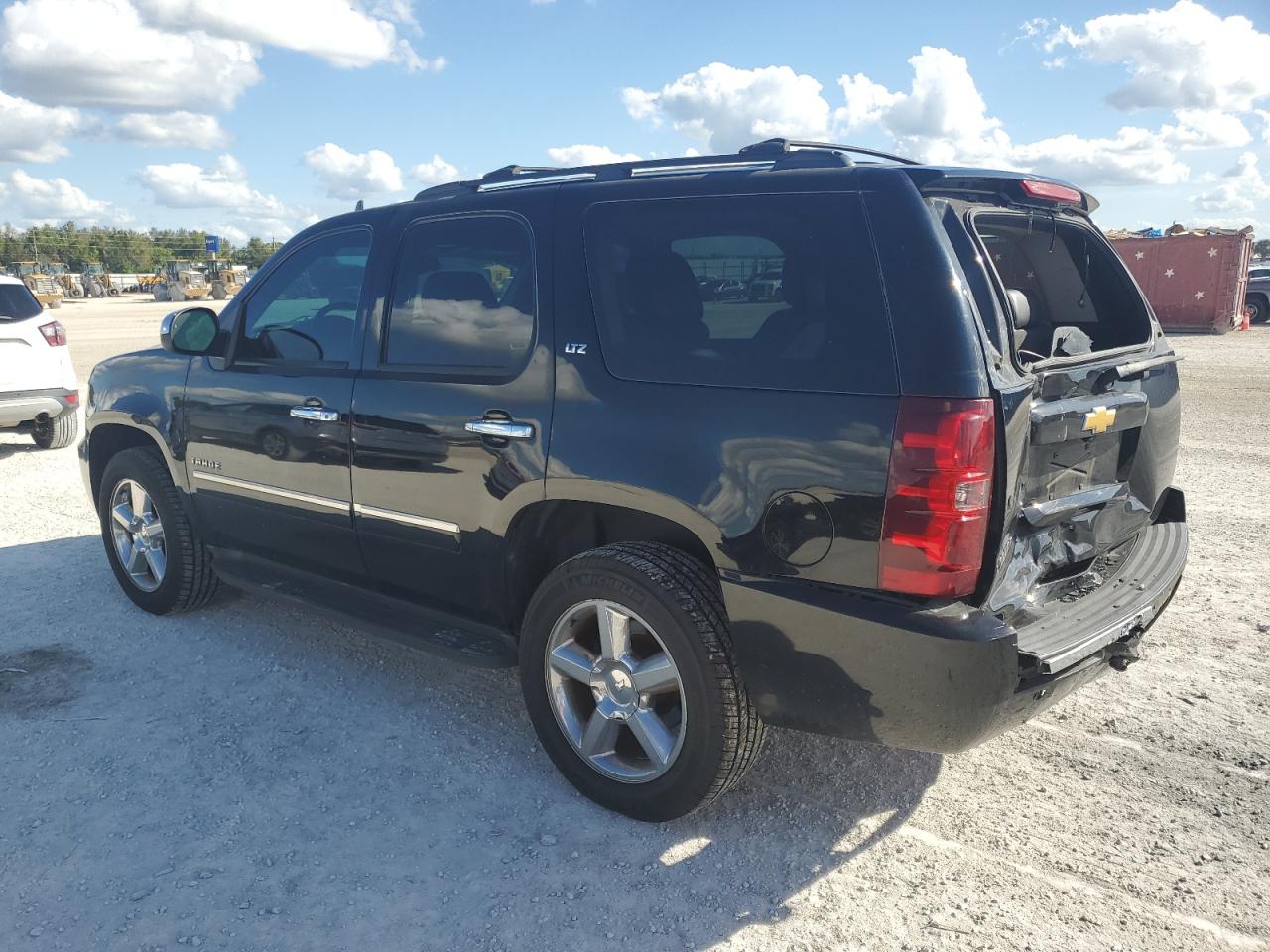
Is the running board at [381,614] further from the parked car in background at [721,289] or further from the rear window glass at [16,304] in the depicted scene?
the rear window glass at [16,304]

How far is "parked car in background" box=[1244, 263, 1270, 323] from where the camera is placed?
25.5m

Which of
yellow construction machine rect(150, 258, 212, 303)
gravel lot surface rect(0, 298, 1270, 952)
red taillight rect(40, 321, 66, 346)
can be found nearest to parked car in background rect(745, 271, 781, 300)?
gravel lot surface rect(0, 298, 1270, 952)

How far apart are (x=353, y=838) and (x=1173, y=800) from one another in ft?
8.46

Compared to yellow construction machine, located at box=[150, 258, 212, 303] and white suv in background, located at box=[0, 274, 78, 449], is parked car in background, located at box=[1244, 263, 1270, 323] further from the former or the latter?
yellow construction machine, located at box=[150, 258, 212, 303]

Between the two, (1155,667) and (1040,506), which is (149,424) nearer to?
(1040,506)

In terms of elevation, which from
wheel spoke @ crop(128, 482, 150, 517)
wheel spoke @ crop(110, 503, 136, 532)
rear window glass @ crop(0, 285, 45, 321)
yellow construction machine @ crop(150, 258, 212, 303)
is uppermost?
yellow construction machine @ crop(150, 258, 212, 303)

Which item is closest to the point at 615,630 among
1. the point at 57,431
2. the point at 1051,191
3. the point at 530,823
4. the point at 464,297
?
the point at 530,823

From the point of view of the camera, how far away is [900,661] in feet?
8.09

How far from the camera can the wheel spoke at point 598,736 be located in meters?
3.07

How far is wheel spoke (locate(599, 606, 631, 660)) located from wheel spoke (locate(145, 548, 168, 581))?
281cm

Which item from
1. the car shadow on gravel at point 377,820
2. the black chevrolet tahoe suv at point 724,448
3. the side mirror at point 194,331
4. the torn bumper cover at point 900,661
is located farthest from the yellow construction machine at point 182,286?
the torn bumper cover at point 900,661

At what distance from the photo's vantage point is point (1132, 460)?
328 cm

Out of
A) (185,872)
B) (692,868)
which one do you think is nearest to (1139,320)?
(692,868)

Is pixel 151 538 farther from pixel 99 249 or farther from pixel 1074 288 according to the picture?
pixel 99 249
